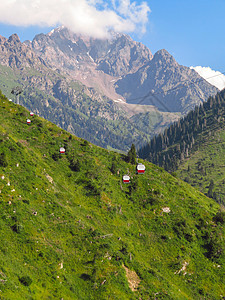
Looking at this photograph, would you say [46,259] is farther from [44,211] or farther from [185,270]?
[185,270]

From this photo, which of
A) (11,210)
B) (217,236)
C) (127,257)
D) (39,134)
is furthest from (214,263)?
(39,134)

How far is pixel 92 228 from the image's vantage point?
2457 inches

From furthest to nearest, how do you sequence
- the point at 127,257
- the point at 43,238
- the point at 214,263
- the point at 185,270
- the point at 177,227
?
the point at 177,227 → the point at 214,263 → the point at 185,270 → the point at 127,257 → the point at 43,238

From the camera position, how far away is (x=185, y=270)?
67.8 metres

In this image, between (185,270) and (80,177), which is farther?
(80,177)

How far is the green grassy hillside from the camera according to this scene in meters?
46.4

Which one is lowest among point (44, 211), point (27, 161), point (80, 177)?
point (44, 211)

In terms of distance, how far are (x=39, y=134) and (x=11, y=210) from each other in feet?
162

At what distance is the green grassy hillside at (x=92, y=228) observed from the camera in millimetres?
46406

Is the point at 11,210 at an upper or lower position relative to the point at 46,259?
upper

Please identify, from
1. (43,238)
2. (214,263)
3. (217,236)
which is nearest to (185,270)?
(214,263)

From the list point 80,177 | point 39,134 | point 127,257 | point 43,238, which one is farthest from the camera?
point 39,134

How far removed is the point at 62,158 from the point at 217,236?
5285cm

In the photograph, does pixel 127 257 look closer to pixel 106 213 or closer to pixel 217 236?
pixel 106 213
